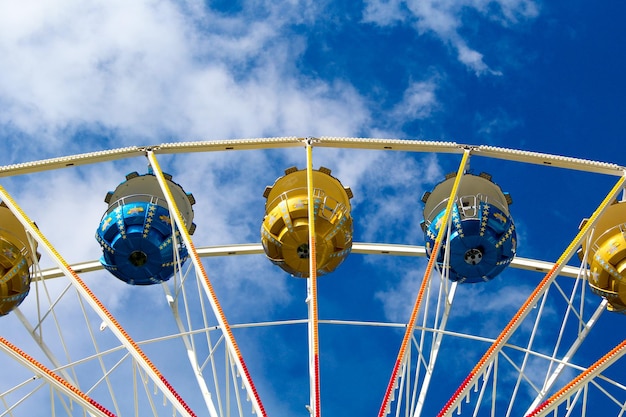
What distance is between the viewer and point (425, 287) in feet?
54.5

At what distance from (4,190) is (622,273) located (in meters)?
15.1

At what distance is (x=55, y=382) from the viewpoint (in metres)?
14.5

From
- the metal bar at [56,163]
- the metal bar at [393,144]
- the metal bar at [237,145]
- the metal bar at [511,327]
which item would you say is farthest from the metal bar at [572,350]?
the metal bar at [56,163]

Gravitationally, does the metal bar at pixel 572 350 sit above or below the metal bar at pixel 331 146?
below

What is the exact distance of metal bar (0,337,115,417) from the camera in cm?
1406

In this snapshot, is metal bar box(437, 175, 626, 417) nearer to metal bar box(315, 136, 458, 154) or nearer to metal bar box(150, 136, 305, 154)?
metal bar box(315, 136, 458, 154)

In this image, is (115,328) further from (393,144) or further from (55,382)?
(393,144)

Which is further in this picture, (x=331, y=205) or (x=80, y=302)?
(x=331, y=205)

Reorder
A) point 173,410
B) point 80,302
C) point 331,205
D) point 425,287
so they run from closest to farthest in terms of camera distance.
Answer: point 173,410 < point 425,287 < point 80,302 < point 331,205

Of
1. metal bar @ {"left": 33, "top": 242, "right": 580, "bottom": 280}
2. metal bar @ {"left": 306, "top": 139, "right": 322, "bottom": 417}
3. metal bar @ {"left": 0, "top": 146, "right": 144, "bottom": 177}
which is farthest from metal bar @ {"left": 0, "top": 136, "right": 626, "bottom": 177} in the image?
metal bar @ {"left": 33, "top": 242, "right": 580, "bottom": 280}

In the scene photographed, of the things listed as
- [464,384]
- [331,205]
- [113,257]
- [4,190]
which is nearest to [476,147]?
[331,205]

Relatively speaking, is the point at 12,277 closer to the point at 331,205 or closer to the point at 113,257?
the point at 113,257

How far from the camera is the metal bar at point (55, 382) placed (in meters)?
14.1

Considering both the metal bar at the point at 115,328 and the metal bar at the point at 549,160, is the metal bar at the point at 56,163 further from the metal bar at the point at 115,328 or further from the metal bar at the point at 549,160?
the metal bar at the point at 549,160
